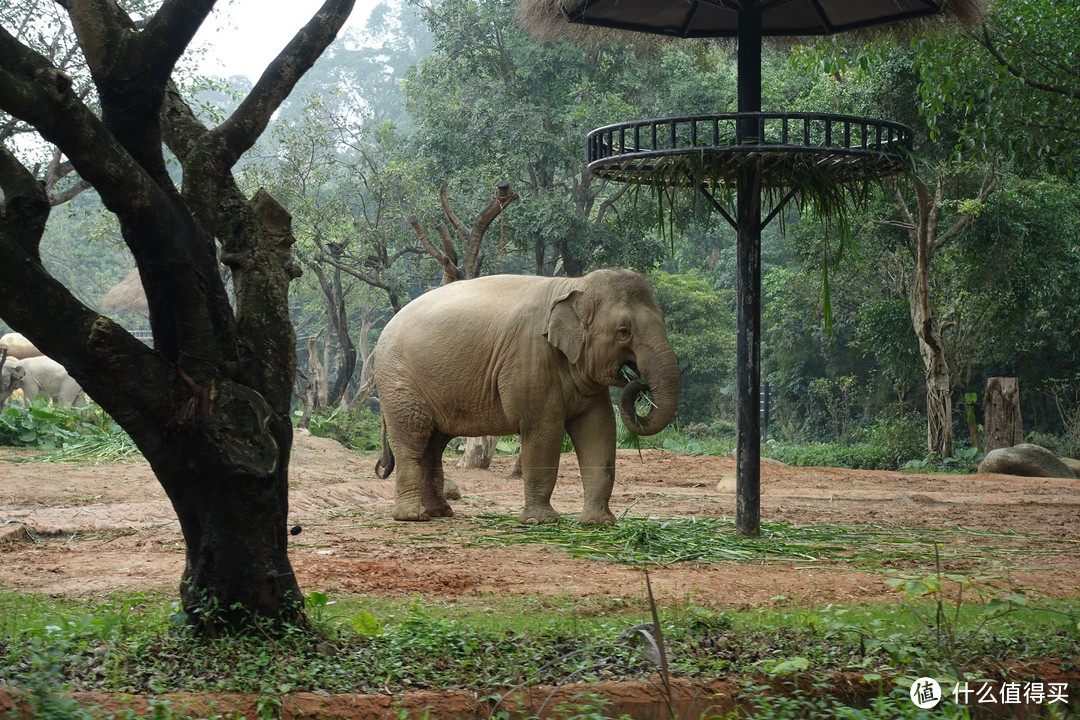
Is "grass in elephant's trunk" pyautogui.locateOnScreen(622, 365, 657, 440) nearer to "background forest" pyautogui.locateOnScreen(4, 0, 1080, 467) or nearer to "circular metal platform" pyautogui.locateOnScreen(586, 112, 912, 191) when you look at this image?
"circular metal platform" pyautogui.locateOnScreen(586, 112, 912, 191)

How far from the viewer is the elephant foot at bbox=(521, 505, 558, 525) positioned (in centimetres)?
1012

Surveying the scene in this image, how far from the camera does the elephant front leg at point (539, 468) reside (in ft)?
33.1

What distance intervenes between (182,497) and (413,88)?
21.5 metres

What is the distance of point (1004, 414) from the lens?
1973 centimetres

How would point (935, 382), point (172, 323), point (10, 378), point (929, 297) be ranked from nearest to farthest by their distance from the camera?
point (172, 323), point (929, 297), point (935, 382), point (10, 378)

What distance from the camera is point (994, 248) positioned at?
752 inches

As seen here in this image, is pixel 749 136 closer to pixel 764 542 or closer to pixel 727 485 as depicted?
pixel 764 542

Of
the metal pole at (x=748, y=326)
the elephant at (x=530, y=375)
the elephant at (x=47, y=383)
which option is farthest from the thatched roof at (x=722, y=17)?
the elephant at (x=47, y=383)

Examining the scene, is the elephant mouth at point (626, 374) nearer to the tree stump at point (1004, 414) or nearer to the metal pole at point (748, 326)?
the metal pole at point (748, 326)

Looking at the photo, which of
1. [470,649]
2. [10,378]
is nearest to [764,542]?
[470,649]

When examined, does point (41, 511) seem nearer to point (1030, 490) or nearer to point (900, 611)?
point (900, 611)

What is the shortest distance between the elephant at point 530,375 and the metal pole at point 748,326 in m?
0.63

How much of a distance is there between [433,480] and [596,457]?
6.31ft

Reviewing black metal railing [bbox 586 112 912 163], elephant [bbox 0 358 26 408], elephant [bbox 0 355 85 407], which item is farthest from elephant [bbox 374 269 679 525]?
elephant [bbox 0 355 85 407]
